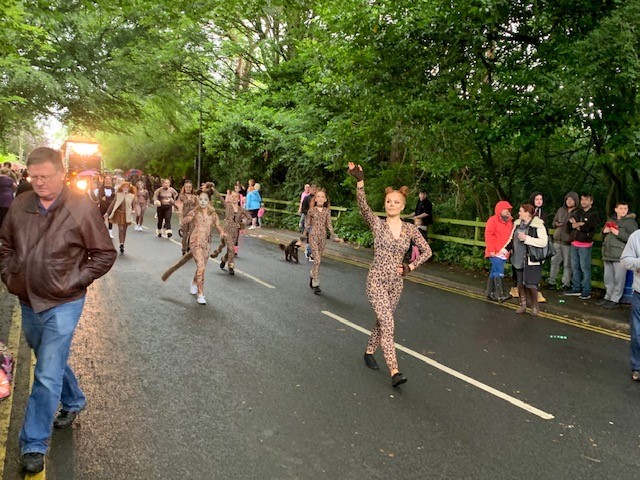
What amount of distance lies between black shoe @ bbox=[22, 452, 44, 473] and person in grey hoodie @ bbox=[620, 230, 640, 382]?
5.52 meters

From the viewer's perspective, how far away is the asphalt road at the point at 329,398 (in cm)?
399

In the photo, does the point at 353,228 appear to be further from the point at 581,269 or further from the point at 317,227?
the point at 581,269

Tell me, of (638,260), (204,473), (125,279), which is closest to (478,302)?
(638,260)

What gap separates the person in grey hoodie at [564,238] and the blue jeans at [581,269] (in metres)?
0.15

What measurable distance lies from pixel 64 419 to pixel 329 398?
221 cm

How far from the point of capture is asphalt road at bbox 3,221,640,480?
3992 mm

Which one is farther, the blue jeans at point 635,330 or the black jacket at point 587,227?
the black jacket at point 587,227

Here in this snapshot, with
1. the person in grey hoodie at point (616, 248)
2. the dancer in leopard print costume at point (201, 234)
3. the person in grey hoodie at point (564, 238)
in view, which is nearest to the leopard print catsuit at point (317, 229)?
the dancer in leopard print costume at point (201, 234)

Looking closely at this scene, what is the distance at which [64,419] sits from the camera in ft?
14.3

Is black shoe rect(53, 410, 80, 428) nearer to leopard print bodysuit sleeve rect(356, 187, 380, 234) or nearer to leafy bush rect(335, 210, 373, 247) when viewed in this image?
leopard print bodysuit sleeve rect(356, 187, 380, 234)

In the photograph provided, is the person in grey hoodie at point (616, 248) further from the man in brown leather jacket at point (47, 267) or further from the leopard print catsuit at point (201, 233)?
the man in brown leather jacket at point (47, 267)

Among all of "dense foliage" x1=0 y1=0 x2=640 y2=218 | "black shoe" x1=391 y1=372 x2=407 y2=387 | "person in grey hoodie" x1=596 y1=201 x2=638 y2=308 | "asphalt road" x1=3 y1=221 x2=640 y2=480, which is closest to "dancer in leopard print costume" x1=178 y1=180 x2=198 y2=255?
"asphalt road" x1=3 y1=221 x2=640 y2=480

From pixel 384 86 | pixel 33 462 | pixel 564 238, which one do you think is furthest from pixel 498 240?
pixel 33 462

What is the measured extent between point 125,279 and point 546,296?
8008mm
